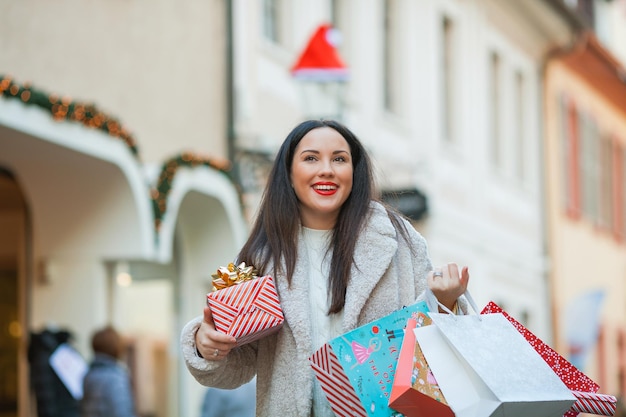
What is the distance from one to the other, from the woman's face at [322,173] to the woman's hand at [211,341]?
1.55 feet

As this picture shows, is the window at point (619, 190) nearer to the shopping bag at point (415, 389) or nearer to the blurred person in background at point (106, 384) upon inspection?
the blurred person in background at point (106, 384)

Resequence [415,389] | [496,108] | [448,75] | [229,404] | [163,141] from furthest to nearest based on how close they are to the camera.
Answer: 1. [496,108]
2. [448,75]
3. [163,141]
4. [229,404]
5. [415,389]

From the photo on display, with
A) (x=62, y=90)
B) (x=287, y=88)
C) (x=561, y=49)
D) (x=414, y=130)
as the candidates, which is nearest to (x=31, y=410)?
(x=62, y=90)

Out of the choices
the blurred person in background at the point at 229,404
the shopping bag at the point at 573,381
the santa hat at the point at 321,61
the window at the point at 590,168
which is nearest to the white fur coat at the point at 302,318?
the shopping bag at the point at 573,381

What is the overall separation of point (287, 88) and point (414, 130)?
4.44 metres

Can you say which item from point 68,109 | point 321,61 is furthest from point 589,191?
point 68,109

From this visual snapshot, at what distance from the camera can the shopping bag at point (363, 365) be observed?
3.93m

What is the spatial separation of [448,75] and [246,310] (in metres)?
17.1

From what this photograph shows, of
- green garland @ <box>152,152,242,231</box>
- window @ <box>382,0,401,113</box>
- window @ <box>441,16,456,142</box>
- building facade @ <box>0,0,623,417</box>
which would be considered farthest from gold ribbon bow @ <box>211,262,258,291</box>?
window @ <box>441,16,456,142</box>

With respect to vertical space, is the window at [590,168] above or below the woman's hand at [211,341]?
above

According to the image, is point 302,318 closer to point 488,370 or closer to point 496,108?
point 488,370

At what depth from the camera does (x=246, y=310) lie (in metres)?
4.01

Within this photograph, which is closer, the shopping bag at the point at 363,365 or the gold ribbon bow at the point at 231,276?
the shopping bag at the point at 363,365

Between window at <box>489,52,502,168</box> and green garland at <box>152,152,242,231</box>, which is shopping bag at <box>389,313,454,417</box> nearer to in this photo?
green garland at <box>152,152,242,231</box>
